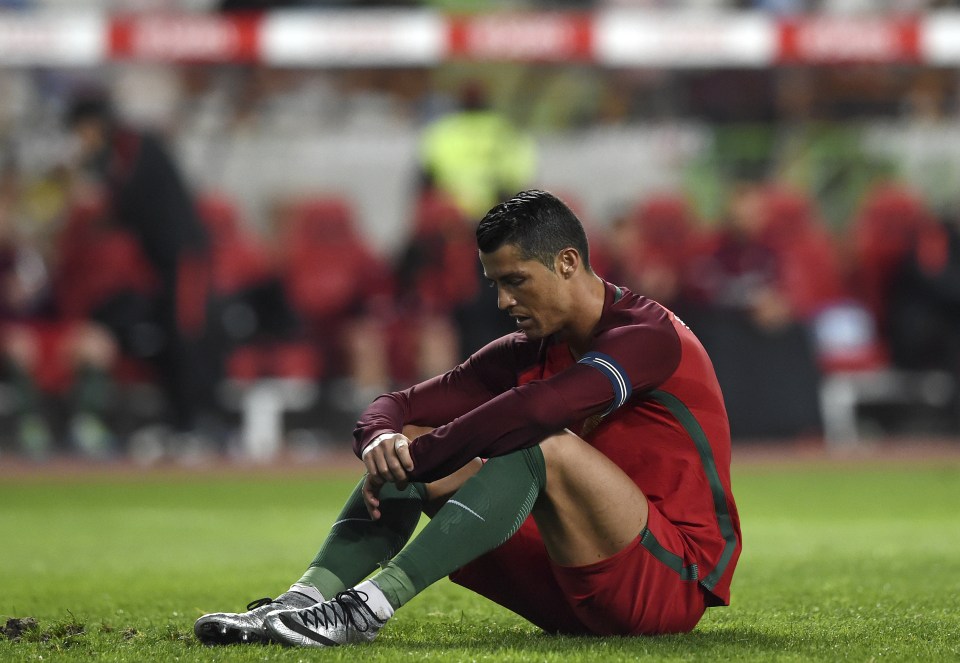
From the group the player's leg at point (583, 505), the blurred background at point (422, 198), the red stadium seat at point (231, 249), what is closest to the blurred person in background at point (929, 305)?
the blurred background at point (422, 198)

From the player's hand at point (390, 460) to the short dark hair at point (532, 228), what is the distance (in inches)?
21.3

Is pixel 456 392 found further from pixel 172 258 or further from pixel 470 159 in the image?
pixel 470 159

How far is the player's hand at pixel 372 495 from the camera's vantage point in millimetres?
3850

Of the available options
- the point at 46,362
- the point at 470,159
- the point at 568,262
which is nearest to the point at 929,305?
the point at 470,159

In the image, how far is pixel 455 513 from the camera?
3.68 meters

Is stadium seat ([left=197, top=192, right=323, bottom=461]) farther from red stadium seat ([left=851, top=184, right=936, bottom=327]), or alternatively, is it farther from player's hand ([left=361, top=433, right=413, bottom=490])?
player's hand ([left=361, top=433, right=413, bottom=490])

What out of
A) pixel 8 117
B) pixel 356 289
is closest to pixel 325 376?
pixel 356 289

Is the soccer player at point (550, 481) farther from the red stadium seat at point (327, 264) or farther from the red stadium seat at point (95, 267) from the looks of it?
the red stadium seat at point (327, 264)

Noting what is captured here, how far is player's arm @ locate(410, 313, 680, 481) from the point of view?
3.60 m

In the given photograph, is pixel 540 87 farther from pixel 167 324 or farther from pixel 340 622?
pixel 340 622

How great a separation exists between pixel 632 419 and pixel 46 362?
9531mm

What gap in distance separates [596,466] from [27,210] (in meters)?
11.5

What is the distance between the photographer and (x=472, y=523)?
3.65 meters

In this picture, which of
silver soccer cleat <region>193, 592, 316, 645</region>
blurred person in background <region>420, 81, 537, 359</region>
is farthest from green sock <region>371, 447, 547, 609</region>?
blurred person in background <region>420, 81, 537, 359</region>
